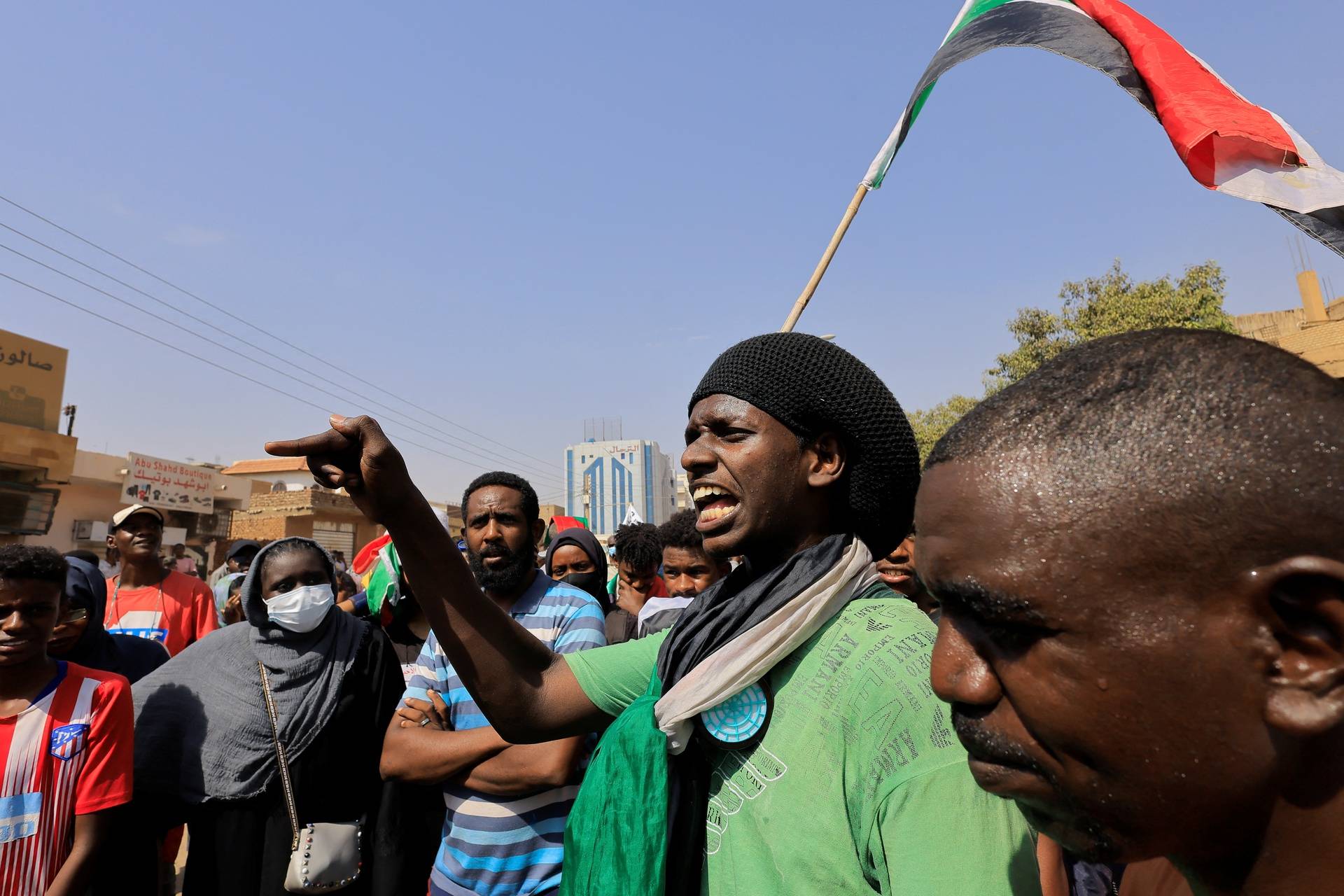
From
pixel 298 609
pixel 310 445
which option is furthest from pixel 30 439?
pixel 310 445

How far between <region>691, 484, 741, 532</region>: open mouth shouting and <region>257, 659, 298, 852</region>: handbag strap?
2.42m

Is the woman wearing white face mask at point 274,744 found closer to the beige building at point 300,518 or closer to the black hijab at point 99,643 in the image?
the black hijab at point 99,643

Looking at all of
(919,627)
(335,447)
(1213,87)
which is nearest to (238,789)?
(335,447)

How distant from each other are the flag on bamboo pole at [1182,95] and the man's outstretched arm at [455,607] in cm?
232

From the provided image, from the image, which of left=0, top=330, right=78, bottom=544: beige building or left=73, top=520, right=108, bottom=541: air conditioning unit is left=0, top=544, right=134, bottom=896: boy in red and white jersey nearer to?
left=0, top=330, right=78, bottom=544: beige building

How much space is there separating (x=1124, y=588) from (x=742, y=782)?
2.63ft

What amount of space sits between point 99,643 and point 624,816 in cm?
363

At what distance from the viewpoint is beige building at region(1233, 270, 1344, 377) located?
36.7 feet

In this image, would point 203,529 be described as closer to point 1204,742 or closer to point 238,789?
point 238,789

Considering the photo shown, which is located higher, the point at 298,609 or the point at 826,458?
the point at 826,458

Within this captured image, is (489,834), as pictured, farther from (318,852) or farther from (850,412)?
(850,412)

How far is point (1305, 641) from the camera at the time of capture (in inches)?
28.0

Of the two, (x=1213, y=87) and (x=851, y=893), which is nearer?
(x=851, y=893)

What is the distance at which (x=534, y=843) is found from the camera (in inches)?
104
